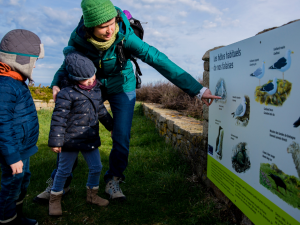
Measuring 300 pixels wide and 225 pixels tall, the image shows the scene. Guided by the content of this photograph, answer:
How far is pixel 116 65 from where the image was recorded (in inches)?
102

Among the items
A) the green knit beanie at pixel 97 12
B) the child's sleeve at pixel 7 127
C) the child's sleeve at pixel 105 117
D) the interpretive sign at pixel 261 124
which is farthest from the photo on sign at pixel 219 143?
the child's sleeve at pixel 7 127

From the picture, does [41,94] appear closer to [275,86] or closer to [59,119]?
[59,119]

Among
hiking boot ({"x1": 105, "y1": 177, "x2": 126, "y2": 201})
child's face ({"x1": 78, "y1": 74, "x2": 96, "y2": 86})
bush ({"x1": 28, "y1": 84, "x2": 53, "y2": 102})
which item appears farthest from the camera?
bush ({"x1": 28, "y1": 84, "x2": 53, "y2": 102})

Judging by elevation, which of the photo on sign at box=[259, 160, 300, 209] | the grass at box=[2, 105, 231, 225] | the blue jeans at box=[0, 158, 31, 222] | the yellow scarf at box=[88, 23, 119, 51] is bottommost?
the grass at box=[2, 105, 231, 225]

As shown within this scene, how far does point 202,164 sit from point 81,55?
1.93 meters

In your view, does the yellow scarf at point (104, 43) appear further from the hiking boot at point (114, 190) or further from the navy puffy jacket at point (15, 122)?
the hiking boot at point (114, 190)

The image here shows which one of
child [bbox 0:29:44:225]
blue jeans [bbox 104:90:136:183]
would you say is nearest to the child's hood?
child [bbox 0:29:44:225]

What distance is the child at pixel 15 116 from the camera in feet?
6.57

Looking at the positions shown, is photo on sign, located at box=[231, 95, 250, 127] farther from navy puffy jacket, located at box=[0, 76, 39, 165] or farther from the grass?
navy puffy jacket, located at box=[0, 76, 39, 165]

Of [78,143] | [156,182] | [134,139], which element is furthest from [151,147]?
[78,143]

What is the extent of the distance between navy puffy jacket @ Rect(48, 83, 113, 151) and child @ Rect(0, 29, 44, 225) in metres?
0.21

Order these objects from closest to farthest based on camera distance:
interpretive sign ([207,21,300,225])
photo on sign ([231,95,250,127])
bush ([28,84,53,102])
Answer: interpretive sign ([207,21,300,225]) < photo on sign ([231,95,250,127]) < bush ([28,84,53,102])

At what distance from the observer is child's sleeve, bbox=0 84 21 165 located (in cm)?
197

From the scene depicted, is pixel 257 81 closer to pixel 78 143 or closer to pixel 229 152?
pixel 229 152
